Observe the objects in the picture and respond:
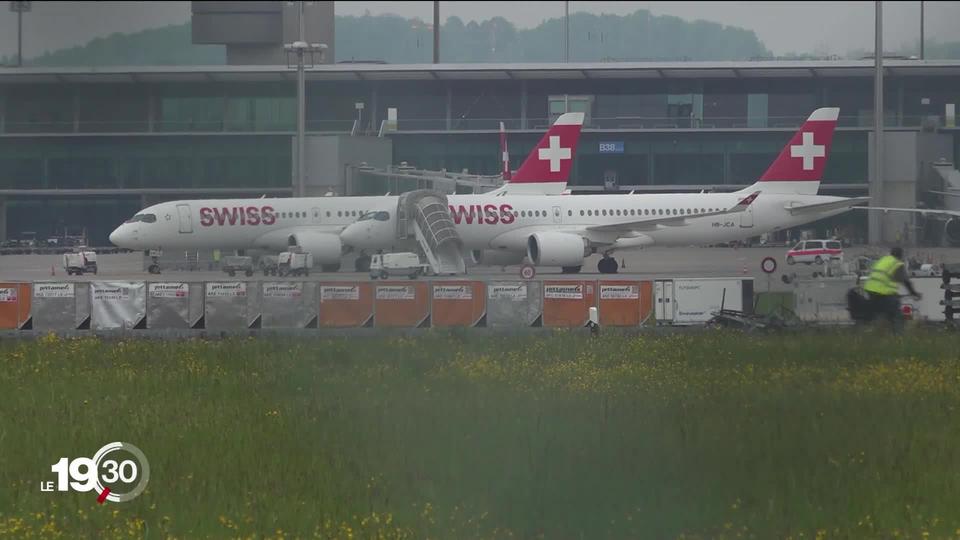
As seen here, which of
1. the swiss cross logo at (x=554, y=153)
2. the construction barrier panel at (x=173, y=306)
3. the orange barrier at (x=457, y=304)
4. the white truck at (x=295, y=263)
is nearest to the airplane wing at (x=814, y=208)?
the swiss cross logo at (x=554, y=153)

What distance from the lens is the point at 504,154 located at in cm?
6109

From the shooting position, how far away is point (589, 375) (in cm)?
2150

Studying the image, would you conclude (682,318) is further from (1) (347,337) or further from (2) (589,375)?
(2) (589,375)

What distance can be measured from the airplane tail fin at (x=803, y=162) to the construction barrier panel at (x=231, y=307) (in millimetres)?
19945

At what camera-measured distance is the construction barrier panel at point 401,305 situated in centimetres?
3378

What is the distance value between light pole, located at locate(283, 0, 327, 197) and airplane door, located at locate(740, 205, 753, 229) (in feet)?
63.0

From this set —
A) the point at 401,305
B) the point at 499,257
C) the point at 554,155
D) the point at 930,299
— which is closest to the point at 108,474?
the point at 401,305

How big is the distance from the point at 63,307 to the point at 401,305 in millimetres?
8995

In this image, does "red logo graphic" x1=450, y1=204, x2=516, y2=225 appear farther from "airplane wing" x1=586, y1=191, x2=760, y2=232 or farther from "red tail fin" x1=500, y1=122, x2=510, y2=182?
"airplane wing" x1=586, y1=191, x2=760, y2=232

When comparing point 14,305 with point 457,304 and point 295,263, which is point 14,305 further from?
point 295,263

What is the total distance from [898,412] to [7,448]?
445 inches

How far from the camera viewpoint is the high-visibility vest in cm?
2506

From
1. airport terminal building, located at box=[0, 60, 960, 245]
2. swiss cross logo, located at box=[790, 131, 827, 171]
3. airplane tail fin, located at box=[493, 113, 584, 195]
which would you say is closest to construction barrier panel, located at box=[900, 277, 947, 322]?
airport terminal building, located at box=[0, 60, 960, 245]

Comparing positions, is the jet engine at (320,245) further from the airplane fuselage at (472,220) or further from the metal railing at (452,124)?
the metal railing at (452,124)
